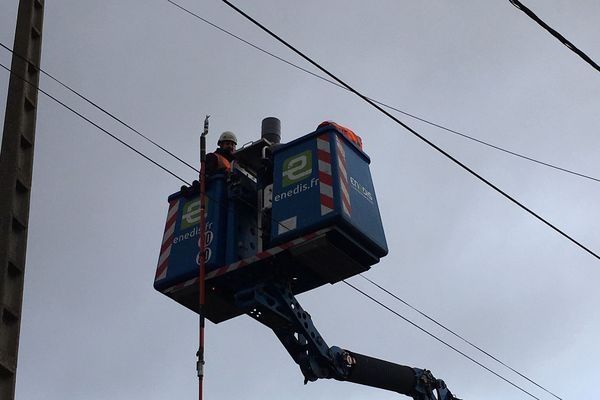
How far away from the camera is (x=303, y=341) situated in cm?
995

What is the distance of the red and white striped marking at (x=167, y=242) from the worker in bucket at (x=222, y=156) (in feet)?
2.08

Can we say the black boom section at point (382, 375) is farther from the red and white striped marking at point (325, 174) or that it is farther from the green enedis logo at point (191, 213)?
the green enedis logo at point (191, 213)

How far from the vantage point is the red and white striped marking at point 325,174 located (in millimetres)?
9141

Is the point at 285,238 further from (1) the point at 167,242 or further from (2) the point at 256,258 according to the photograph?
(1) the point at 167,242

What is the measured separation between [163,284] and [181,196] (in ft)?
4.07

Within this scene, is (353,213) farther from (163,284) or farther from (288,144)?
(163,284)

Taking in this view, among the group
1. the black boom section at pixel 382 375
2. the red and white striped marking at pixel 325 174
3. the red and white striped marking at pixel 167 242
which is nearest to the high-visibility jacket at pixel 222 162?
the red and white striped marking at pixel 167 242

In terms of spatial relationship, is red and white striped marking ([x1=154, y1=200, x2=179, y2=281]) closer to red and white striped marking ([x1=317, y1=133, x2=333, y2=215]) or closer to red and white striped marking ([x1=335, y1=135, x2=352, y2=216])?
red and white striped marking ([x1=317, y1=133, x2=333, y2=215])

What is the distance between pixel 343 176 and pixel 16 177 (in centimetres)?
357

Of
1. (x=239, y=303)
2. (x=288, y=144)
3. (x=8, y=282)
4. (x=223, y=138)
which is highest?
(x=223, y=138)

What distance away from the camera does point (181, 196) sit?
10672mm

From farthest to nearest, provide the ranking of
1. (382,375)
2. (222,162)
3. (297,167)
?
(382,375), (222,162), (297,167)

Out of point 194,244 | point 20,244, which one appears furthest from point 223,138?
point 20,244

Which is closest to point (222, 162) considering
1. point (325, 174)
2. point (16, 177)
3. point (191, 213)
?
point (191, 213)
